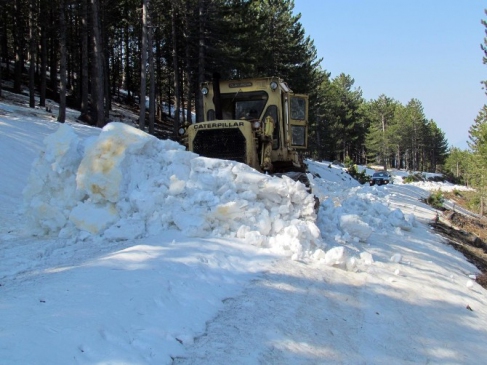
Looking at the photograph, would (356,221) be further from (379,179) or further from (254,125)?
(379,179)

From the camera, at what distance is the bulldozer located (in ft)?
28.3

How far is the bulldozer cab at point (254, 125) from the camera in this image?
862 cm

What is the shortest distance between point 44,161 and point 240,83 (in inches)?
179

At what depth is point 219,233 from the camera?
619 cm

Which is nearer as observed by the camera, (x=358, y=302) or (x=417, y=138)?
(x=358, y=302)

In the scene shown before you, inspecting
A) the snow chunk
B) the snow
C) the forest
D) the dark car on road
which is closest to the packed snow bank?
the snow

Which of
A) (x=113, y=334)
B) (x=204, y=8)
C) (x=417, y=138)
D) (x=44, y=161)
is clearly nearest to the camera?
(x=113, y=334)

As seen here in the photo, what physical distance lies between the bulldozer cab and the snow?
4.91 ft

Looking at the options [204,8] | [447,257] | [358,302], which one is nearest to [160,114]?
[204,8]

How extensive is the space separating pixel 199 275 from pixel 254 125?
4.49 m

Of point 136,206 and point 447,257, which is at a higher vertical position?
point 136,206

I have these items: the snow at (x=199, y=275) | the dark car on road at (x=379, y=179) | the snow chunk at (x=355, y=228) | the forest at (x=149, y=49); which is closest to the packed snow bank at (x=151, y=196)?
the snow at (x=199, y=275)

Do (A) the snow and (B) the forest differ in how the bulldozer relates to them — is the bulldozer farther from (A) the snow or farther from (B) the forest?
(B) the forest

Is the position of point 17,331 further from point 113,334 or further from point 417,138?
point 417,138
